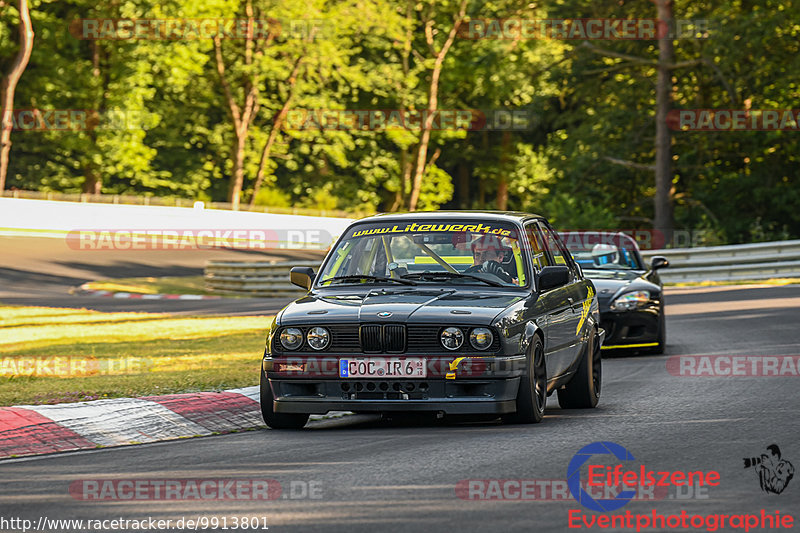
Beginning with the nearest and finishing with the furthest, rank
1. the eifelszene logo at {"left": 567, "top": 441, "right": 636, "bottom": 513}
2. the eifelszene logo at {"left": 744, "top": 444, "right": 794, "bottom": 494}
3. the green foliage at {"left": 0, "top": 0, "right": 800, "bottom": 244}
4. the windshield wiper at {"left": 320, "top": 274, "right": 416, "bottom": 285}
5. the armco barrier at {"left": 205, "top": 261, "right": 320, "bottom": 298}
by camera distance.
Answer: the eifelszene logo at {"left": 567, "top": 441, "right": 636, "bottom": 513}, the eifelszene logo at {"left": 744, "top": 444, "right": 794, "bottom": 494}, the windshield wiper at {"left": 320, "top": 274, "right": 416, "bottom": 285}, the armco barrier at {"left": 205, "top": 261, "right": 320, "bottom": 298}, the green foliage at {"left": 0, "top": 0, "right": 800, "bottom": 244}

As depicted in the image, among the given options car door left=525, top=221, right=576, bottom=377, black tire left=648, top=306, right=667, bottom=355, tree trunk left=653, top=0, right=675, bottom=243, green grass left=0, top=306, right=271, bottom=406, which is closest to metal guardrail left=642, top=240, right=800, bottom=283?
tree trunk left=653, top=0, right=675, bottom=243

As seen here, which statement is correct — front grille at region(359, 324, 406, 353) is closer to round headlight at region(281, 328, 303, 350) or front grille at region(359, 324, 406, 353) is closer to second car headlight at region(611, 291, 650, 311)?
round headlight at region(281, 328, 303, 350)

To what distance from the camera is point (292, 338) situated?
895cm

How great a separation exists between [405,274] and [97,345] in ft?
29.4

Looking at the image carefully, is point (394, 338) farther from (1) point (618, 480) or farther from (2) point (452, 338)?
(1) point (618, 480)

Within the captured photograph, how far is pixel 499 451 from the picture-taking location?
787 centimetres

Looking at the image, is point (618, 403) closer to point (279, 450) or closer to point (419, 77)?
point (279, 450)

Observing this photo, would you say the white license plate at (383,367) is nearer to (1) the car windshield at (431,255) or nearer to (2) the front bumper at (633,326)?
(1) the car windshield at (431,255)

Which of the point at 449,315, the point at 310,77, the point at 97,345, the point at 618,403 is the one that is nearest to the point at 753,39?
the point at 97,345

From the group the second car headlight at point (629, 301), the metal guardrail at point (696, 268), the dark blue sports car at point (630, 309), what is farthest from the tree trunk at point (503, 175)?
the second car headlight at point (629, 301)

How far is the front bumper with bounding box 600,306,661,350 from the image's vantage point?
49.7 feet

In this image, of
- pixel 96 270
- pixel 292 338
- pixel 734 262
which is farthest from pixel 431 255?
pixel 96 270

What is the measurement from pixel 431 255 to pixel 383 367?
4.68 ft

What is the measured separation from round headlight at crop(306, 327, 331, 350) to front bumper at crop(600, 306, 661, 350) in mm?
6901
